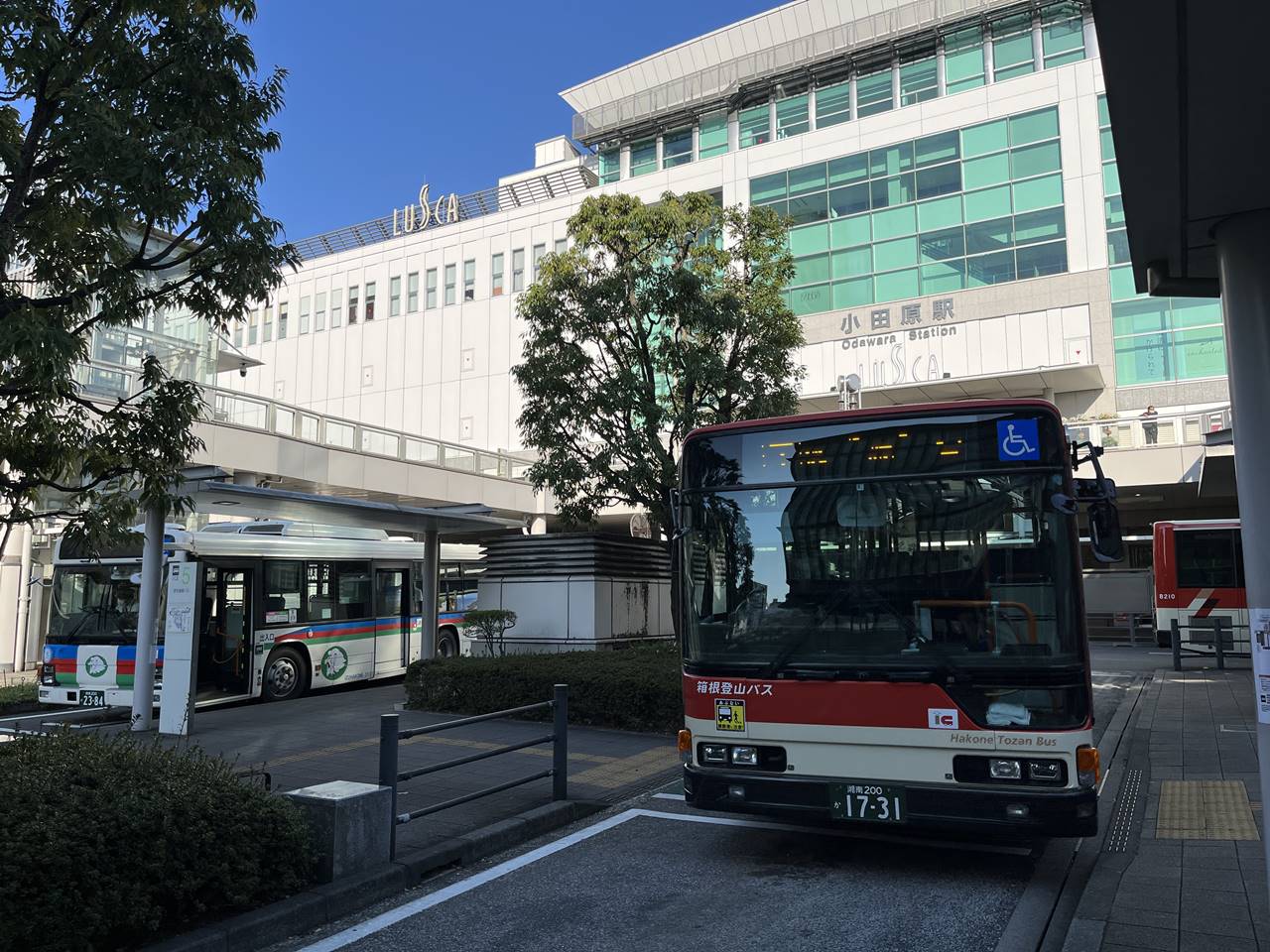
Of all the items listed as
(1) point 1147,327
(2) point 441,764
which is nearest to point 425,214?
(1) point 1147,327

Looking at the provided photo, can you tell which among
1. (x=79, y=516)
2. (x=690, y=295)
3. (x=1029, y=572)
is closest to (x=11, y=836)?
(x=79, y=516)

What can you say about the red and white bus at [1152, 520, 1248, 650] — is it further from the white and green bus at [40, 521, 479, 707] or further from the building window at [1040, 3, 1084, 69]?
the building window at [1040, 3, 1084, 69]

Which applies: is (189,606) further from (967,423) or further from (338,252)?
(338,252)

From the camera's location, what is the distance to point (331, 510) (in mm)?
11836

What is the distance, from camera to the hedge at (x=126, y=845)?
3.78 metres

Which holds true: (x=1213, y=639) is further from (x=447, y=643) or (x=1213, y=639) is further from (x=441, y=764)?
(x=441, y=764)

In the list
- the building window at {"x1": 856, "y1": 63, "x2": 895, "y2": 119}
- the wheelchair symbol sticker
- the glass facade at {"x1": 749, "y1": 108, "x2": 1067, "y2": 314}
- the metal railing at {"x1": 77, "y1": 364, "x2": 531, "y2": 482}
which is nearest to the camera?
the wheelchair symbol sticker

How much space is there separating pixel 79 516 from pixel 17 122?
2.91 m

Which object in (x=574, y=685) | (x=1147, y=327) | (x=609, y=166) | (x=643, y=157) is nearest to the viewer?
(x=574, y=685)

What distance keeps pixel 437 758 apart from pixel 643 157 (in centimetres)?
3871

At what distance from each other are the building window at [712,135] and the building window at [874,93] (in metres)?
5.91

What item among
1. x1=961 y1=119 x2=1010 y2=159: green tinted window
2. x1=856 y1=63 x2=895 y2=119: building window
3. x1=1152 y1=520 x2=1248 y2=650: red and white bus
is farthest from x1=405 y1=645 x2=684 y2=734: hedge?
x1=856 y1=63 x2=895 y2=119: building window

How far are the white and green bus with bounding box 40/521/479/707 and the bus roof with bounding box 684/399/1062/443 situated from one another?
8.13m

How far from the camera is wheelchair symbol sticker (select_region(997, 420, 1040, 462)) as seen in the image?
5.43 metres
